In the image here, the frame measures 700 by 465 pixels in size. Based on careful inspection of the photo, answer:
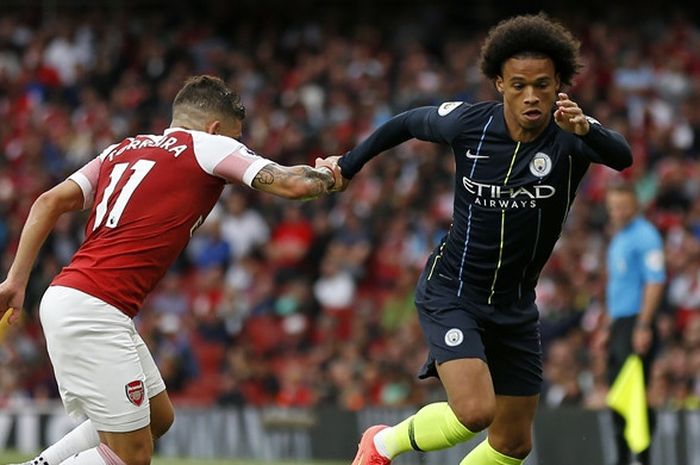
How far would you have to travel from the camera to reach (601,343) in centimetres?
1134

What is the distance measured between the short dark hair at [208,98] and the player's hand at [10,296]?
1.13 metres

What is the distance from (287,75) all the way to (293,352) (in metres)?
5.67

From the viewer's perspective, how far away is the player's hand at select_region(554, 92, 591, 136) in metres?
6.54

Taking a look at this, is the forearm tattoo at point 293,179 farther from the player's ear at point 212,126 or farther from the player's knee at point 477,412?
the player's knee at point 477,412

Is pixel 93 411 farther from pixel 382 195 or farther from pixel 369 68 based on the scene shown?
pixel 369 68

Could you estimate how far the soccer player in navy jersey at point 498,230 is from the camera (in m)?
6.89

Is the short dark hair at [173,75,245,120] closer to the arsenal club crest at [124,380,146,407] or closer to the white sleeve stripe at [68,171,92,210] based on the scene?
the white sleeve stripe at [68,171,92,210]

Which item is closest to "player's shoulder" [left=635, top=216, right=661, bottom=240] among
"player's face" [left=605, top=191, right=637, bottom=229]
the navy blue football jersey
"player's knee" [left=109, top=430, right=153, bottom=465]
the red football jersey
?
"player's face" [left=605, top=191, right=637, bottom=229]

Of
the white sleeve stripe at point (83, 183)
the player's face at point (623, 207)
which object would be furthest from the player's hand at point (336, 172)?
→ the player's face at point (623, 207)

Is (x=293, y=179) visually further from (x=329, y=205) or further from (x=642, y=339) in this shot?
(x=329, y=205)

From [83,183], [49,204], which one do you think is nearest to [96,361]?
[49,204]

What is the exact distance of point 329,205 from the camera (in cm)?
1734

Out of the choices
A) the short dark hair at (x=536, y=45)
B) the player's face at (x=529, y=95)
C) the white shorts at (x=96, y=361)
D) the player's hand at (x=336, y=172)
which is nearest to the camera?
the white shorts at (x=96, y=361)

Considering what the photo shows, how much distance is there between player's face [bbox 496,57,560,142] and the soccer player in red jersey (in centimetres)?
94
